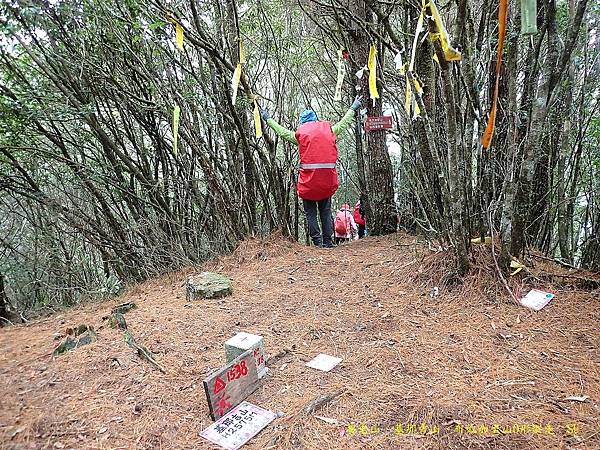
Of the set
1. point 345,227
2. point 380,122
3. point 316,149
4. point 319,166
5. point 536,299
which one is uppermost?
point 380,122

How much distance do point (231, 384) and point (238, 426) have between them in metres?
0.19

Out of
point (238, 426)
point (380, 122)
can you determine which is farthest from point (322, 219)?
point (238, 426)

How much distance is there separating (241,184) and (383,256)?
1.91 m

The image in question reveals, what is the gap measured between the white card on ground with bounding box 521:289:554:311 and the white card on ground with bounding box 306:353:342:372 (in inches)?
51.5

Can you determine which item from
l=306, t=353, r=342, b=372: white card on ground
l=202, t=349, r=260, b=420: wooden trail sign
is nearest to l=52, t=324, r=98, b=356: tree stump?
l=202, t=349, r=260, b=420: wooden trail sign

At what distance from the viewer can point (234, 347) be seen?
214 centimetres

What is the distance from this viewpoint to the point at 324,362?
2262mm

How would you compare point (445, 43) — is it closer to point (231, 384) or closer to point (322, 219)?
point (231, 384)

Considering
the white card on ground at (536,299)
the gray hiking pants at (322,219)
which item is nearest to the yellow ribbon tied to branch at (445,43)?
the white card on ground at (536,299)

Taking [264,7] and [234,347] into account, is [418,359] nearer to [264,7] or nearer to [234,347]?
[234,347]

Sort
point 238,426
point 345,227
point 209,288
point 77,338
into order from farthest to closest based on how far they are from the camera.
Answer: point 345,227 < point 209,288 < point 77,338 < point 238,426

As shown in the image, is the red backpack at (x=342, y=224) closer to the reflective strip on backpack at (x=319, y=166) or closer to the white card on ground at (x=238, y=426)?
the reflective strip on backpack at (x=319, y=166)

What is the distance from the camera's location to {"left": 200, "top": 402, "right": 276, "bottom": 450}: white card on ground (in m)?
1.70

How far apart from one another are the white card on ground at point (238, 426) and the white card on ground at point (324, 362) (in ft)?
1.40
